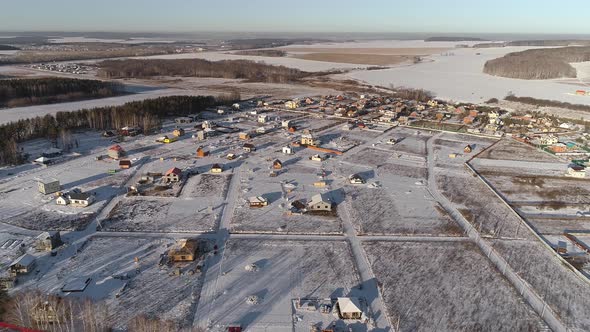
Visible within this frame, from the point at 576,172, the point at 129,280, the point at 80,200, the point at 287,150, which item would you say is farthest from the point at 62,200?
the point at 576,172

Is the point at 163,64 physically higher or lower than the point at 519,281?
higher

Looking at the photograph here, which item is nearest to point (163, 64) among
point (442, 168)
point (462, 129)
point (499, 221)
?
point (462, 129)

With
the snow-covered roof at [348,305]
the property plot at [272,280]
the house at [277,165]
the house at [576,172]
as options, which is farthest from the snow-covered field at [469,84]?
the snow-covered roof at [348,305]

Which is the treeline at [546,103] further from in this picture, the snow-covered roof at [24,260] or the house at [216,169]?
the snow-covered roof at [24,260]

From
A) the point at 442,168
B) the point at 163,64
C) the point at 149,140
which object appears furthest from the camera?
the point at 163,64

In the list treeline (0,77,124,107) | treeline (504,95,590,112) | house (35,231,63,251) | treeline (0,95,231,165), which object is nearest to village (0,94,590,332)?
house (35,231,63,251)

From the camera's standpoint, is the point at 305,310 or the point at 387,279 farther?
the point at 387,279

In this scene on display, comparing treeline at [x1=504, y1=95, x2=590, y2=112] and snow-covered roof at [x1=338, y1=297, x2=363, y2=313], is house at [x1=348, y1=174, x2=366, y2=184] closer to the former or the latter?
snow-covered roof at [x1=338, y1=297, x2=363, y2=313]

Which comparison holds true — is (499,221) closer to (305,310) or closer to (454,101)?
(305,310)
